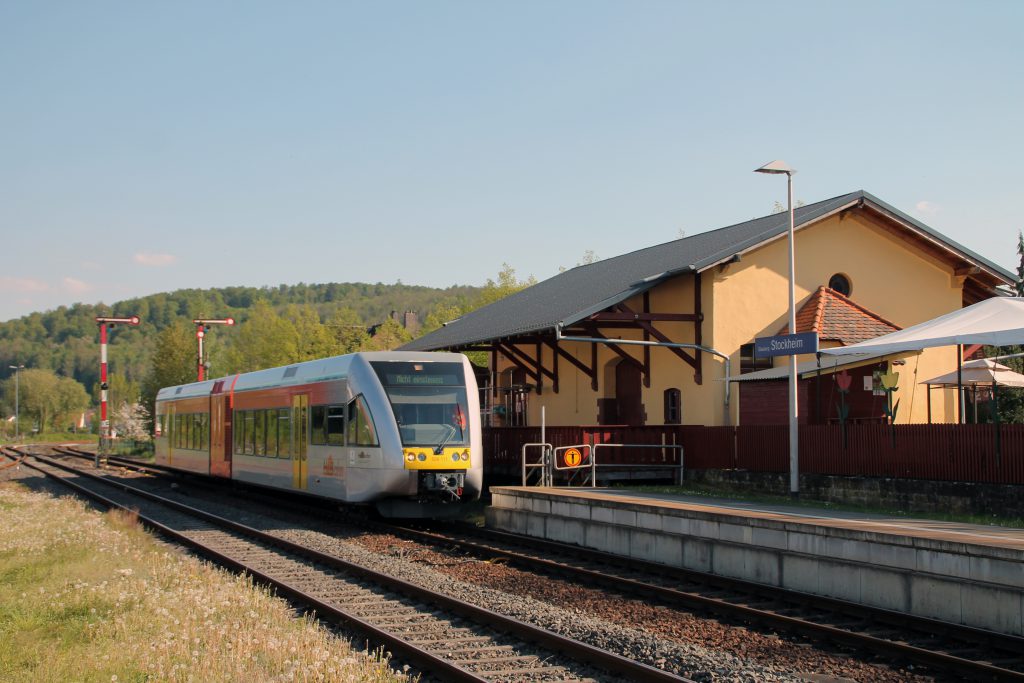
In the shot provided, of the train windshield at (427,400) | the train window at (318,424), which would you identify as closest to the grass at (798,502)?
the train windshield at (427,400)

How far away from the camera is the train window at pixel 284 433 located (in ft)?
70.5

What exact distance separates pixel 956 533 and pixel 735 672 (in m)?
5.19

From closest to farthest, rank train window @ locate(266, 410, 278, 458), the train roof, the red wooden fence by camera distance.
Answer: the red wooden fence, the train roof, train window @ locate(266, 410, 278, 458)

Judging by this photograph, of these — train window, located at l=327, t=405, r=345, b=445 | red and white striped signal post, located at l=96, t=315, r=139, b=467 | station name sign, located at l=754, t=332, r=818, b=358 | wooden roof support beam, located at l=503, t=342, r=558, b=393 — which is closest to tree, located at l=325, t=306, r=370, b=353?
red and white striped signal post, located at l=96, t=315, r=139, b=467

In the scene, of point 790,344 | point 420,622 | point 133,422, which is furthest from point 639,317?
point 133,422

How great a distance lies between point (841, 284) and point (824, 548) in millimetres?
16674

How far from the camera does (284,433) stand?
2184 centimetres

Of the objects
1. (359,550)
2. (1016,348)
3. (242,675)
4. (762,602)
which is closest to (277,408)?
(359,550)

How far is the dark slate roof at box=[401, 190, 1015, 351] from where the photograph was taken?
81.9 feet

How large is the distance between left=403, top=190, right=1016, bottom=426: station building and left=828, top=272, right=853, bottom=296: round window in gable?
31mm

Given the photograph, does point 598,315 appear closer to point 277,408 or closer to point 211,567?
point 277,408

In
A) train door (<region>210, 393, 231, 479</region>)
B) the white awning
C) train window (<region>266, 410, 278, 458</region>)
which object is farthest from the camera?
train door (<region>210, 393, 231, 479</region>)

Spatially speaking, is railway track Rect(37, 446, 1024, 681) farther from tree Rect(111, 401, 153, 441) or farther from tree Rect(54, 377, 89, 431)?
tree Rect(54, 377, 89, 431)

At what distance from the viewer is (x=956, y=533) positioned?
12.0 meters
